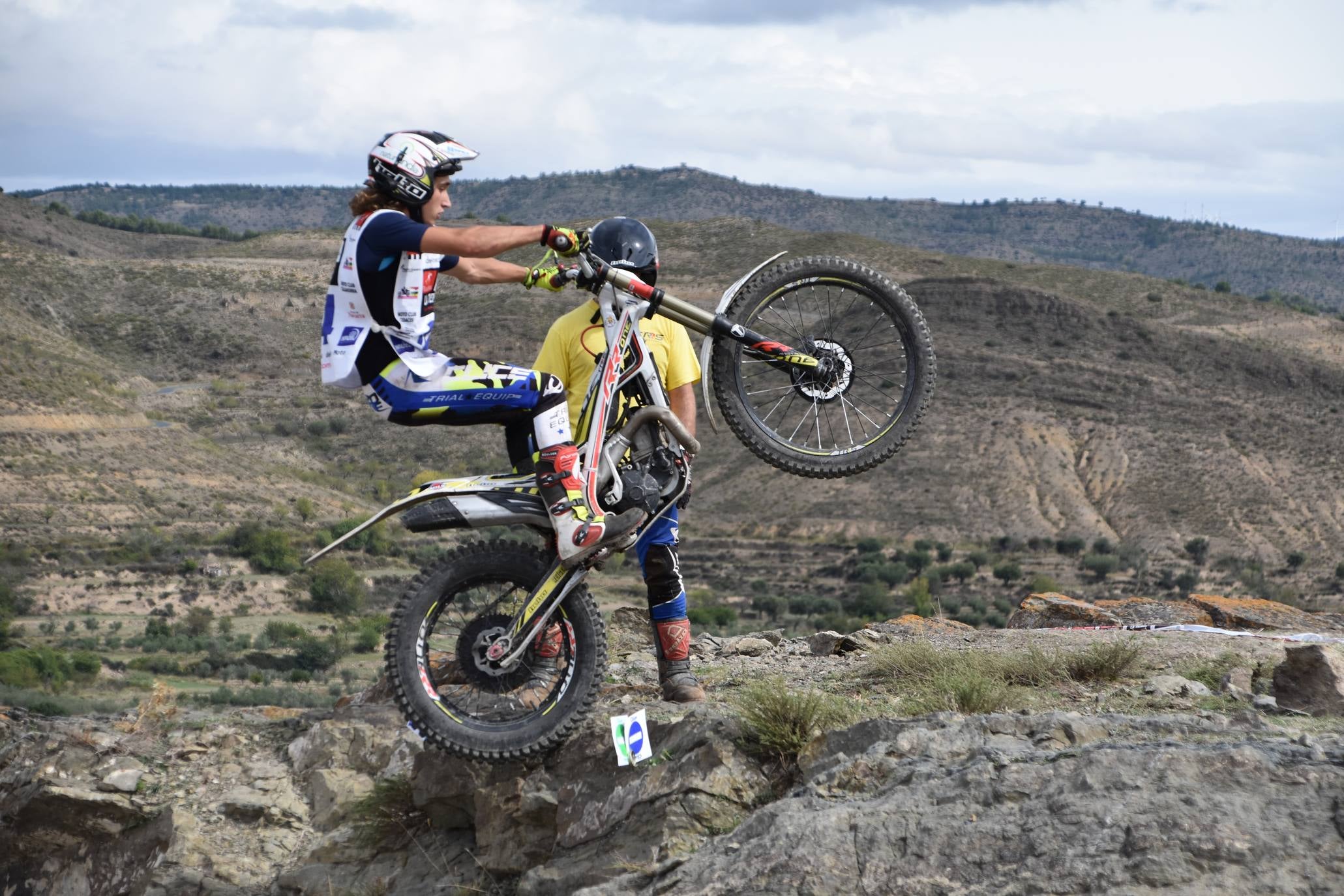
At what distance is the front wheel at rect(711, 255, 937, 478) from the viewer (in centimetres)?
651

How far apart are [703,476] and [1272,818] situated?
4800cm

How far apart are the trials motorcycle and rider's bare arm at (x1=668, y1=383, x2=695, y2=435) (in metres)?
0.22

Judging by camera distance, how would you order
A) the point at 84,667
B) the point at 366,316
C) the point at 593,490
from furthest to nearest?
the point at 84,667 < the point at 593,490 < the point at 366,316

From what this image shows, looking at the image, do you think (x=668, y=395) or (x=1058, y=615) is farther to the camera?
(x=1058, y=615)

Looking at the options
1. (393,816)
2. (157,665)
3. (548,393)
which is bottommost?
(157,665)

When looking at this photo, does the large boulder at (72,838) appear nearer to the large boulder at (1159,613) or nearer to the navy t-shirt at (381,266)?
the navy t-shirt at (381,266)

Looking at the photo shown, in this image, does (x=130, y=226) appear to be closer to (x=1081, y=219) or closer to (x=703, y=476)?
(x=703, y=476)

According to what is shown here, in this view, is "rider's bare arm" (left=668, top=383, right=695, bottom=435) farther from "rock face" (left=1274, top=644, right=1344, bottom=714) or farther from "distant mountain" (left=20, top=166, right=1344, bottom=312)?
Answer: "distant mountain" (left=20, top=166, right=1344, bottom=312)

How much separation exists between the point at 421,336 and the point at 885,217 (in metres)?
143

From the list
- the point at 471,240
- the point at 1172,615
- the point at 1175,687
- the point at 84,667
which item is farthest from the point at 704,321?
the point at 84,667

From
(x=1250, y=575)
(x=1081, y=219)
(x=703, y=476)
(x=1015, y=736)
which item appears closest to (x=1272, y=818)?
(x=1015, y=736)

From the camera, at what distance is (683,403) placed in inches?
264

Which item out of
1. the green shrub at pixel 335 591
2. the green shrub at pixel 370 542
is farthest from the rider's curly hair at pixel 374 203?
the green shrub at pixel 370 542

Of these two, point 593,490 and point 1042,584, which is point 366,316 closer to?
point 593,490
